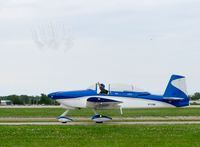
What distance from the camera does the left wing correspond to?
90.6 feet

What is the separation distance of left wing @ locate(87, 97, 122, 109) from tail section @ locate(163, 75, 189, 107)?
3.44m

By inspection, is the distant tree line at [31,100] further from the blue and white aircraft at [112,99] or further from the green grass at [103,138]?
the green grass at [103,138]

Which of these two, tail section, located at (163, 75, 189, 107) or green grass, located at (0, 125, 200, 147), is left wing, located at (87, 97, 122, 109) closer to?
tail section, located at (163, 75, 189, 107)

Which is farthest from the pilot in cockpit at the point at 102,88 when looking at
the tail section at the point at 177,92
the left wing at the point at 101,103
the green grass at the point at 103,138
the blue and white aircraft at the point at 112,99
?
the green grass at the point at 103,138

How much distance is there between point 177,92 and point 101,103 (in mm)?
5324

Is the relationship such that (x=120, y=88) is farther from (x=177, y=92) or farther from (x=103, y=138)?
(x=103, y=138)

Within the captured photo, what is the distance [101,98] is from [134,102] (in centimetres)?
241

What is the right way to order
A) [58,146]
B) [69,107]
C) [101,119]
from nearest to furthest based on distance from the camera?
[58,146] < [101,119] < [69,107]

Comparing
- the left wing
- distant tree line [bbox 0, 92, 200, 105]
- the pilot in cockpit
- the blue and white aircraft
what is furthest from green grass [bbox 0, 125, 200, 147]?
distant tree line [bbox 0, 92, 200, 105]

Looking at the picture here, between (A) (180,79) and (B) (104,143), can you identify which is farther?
(A) (180,79)

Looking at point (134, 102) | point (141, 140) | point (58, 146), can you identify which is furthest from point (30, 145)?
point (134, 102)

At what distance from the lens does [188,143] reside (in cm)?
1473

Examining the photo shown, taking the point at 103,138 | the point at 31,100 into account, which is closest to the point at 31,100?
the point at 31,100

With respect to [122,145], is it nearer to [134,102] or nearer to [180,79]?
[134,102]
